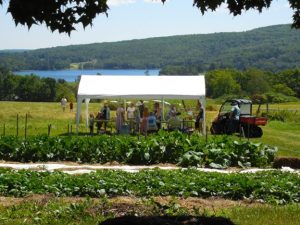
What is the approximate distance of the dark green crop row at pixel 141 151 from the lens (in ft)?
54.3

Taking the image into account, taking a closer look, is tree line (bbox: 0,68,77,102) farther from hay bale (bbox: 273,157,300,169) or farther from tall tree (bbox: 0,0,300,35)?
tall tree (bbox: 0,0,300,35)

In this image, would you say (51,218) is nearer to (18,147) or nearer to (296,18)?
(296,18)

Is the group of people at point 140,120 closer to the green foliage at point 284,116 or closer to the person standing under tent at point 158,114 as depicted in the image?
the person standing under tent at point 158,114

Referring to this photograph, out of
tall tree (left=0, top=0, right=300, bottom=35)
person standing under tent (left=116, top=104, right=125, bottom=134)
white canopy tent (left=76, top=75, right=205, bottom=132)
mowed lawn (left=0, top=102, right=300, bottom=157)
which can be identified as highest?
tall tree (left=0, top=0, right=300, bottom=35)

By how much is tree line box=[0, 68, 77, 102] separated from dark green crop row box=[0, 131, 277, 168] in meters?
66.6

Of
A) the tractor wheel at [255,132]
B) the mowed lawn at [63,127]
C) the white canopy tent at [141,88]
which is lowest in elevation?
the mowed lawn at [63,127]

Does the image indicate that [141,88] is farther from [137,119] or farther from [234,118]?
[234,118]

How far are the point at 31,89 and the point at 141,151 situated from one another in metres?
77.1

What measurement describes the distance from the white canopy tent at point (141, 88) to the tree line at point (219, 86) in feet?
185

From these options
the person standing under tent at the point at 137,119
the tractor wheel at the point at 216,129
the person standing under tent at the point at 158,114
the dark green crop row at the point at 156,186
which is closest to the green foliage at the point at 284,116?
the tractor wheel at the point at 216,129

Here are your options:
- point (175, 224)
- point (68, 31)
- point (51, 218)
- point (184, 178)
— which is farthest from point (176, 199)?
point (68, 31)

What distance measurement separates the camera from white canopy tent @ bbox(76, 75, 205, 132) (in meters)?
25.0

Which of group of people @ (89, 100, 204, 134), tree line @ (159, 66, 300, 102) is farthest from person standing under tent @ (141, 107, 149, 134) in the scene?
tree line @ (159, 66, 300, 102)

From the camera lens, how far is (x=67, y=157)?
56.0ft
